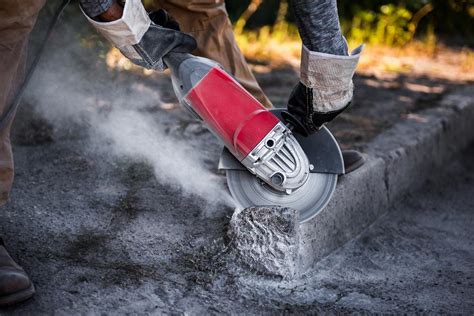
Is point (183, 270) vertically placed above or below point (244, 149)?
below

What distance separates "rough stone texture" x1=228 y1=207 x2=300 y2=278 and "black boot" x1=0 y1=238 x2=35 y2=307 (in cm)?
66

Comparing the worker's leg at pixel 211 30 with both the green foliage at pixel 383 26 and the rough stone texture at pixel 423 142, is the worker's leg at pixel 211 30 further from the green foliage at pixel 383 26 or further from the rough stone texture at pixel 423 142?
the green foliage at pixel 383 26

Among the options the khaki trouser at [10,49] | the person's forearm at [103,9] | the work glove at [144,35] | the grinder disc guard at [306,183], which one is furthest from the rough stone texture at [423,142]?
the khaki trouser at [10,49]

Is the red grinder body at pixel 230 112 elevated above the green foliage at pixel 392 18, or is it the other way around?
the red grinder body at pixel 230 112

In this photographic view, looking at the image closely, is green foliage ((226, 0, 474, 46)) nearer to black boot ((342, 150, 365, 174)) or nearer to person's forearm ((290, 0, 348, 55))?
black boot ((342, 150, 365, 174))

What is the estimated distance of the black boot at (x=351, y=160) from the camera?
265 centimetres

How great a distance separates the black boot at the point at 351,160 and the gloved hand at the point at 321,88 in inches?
15.2

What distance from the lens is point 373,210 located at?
286cm

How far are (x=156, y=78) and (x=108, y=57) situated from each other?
39 centimetres

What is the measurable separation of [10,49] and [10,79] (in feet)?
0.31

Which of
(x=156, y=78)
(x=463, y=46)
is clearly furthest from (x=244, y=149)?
(x=463, y=46)

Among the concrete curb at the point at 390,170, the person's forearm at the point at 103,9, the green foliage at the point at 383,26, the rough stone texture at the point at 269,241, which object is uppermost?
the person's forearm at the point at 103,9

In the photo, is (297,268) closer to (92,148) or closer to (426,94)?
(92,148)

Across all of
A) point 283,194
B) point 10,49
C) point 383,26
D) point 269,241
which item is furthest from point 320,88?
point 383,26
